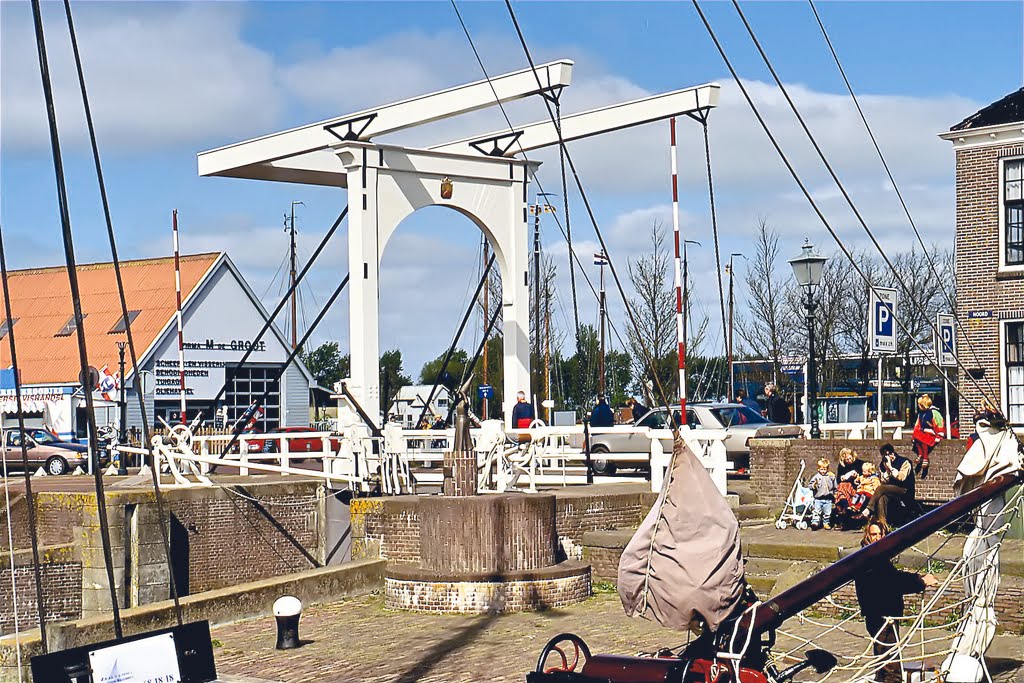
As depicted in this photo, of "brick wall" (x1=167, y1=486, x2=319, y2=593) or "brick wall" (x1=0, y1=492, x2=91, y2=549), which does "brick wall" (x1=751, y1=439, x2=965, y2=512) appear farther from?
"brick wall" (x1=0, y1=492, x2=91, y2=549)

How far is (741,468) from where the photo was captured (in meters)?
22.2

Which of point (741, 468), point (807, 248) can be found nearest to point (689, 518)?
point (807, 248)

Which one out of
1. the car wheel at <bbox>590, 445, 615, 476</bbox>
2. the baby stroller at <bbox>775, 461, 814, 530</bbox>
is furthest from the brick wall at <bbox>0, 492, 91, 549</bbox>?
the car wheel at <bbox>590, 445, 615, 476</bbox>

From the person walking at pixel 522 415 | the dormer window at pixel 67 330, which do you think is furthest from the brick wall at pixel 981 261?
the dormer window at pixel 67 330

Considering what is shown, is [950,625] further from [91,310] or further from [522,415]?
[91,310]

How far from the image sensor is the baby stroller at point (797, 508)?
15.8m

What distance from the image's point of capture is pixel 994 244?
72.3 ft

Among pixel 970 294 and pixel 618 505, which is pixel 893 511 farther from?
pixel 970 294

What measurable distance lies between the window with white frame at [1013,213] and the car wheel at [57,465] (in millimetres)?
24460

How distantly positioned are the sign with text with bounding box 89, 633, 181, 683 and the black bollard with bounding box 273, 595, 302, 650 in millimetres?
4785

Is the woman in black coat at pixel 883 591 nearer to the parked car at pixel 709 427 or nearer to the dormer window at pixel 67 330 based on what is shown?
the parked car at pixel 709 427

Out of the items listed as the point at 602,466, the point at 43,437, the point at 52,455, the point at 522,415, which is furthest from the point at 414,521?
the point at 43,437

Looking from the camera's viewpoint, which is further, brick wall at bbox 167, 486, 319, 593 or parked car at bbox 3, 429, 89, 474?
parked car at bbox 3, 429, 89, 474

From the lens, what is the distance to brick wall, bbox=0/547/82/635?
51.7 feet
